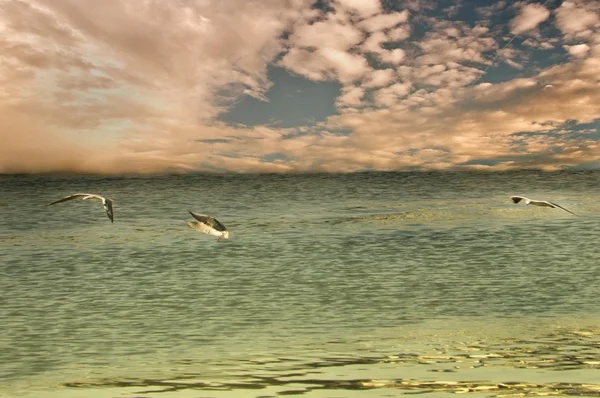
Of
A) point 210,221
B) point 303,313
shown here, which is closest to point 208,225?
point 210,221

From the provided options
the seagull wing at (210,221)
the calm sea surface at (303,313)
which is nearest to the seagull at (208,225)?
the seagull wing at (210,221)

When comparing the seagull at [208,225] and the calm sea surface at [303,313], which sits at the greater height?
the seagull at [208,225]

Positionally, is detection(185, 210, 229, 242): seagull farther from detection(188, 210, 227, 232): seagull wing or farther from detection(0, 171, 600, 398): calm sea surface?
detection(0, 171, 600, 398): calm sea surface

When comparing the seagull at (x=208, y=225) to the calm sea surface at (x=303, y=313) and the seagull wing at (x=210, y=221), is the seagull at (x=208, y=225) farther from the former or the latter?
the calm sea surface at (x=303, y=313)

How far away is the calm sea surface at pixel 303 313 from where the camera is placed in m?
8.89

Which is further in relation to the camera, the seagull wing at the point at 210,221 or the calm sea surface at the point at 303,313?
the seagull wing at the point at 210,221

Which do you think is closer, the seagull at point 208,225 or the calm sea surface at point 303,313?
the calm sea surface at point 303,313

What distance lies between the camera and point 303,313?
1420 centimetres

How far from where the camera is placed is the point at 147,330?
12875 millimetres

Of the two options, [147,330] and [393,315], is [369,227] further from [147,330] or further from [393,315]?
[147,330]

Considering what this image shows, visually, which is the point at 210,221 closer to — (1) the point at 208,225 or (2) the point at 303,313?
(1) the point at 208,225

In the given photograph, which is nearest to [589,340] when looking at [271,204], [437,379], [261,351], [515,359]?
[515,359]

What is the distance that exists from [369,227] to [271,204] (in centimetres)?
2312

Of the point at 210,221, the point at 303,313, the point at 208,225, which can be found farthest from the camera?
the point at 303,313
